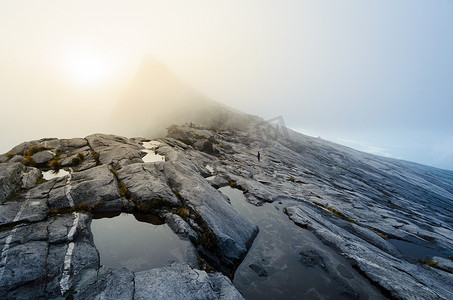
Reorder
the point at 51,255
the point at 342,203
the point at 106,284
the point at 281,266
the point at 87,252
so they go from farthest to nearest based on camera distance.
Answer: the point at 342,203 < the point at 281,266 < the point at 87,252 < the point at 51,255 < the point at 106,284

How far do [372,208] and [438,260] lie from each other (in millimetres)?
16824

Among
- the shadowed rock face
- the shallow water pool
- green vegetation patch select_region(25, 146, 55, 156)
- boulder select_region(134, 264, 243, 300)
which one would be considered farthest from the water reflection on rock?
green vegetation patch select_region(25, 146, 55, 156)

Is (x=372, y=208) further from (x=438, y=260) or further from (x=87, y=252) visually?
(x=87, y=252)

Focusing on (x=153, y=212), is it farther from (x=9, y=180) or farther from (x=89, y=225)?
(x=9, y=180)

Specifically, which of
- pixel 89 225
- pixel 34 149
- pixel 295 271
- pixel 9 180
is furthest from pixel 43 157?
pixel 295 271

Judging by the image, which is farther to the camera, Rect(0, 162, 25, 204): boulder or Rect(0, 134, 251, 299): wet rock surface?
Rect(0, 162, 25, 204): boulder

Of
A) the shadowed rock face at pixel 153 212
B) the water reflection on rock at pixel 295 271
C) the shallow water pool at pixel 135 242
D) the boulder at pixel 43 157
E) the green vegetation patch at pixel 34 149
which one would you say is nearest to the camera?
the shadowed rock face at pixel 153 212

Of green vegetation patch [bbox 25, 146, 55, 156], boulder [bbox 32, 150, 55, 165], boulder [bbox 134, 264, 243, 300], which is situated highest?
boulder [bbox 134, 264, 243, 300]

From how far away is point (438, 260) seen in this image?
852 inches

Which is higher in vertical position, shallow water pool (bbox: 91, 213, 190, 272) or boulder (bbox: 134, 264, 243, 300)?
boulder (bbox: 134, 264, 243, 300)

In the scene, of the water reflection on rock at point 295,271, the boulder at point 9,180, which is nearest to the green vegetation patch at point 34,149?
the boulder at point 9,180

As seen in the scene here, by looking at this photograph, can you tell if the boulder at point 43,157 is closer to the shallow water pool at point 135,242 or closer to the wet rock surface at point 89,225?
the wet rock surface at point 89,225

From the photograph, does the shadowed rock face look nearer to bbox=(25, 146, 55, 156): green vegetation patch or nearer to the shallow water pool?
the shallow water pool

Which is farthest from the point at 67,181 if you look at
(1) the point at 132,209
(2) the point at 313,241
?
(2) the point at 313,241
